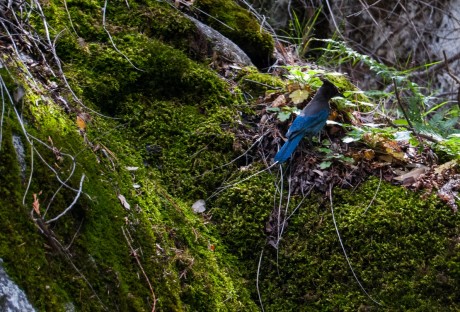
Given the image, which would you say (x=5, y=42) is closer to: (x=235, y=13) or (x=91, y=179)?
(x=91, y=179)

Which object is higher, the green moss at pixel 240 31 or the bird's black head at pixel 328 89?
the bird's black head at pixel 328 89

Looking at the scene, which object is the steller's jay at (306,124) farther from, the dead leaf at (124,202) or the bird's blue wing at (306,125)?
the dead leaf at (124,202)

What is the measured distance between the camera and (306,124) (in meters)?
2.66

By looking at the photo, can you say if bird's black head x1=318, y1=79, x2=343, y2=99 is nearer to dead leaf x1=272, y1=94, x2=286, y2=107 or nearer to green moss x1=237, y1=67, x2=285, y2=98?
dead leaf x1=272, y1=94, x2=286, y2=107

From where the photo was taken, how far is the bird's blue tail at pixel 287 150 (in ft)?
8.68

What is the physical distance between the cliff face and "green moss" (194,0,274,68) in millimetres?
379

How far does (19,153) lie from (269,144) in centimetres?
139

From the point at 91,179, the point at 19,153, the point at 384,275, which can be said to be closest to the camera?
the point at 19,153

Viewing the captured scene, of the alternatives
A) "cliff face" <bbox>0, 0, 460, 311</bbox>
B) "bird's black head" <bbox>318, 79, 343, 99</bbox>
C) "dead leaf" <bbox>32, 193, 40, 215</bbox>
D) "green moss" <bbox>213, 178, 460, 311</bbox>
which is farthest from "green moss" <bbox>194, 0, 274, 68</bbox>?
"dead leaf" <bbox>32, 193, 40, 215</bbox>

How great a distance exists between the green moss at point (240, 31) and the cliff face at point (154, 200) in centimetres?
38

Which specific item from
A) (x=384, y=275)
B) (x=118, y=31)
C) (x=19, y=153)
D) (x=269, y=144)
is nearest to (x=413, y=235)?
(x=384, y=275)

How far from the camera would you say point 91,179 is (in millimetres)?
1996

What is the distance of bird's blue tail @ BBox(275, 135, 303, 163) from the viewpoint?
8.68 ft

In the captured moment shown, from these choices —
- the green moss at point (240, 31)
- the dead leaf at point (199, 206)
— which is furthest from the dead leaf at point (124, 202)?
the green moss at point (240, 31)
